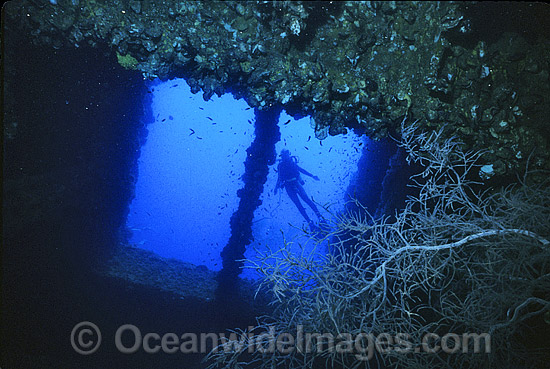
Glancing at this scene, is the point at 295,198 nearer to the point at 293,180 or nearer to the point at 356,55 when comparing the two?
the point at 293,180

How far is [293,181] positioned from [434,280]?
168 centimetres

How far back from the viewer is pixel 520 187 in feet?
6.72

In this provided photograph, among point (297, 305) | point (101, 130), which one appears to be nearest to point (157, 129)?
point (101, 130)

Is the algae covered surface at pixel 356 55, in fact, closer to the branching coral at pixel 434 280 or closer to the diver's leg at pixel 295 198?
the branching coral at pixel 434 280

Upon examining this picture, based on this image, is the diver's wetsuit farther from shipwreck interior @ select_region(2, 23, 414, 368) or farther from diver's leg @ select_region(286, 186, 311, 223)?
shipwreck interior @ select_region(2, 23, 414, 368)

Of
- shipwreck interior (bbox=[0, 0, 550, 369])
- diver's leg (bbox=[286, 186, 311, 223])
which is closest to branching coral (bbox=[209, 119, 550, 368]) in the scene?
shipwreck interior (bbox=[0, 0, 550, 369])

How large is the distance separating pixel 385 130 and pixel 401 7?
96 cm

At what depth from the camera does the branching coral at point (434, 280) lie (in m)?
1.83

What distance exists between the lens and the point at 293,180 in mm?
2941

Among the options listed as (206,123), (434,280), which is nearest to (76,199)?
(206,123)

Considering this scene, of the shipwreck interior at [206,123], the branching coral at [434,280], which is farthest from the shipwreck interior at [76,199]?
the branching coral at [434,280]

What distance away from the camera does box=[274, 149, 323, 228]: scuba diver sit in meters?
2.79

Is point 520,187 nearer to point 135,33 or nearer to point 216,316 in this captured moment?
point 216,316

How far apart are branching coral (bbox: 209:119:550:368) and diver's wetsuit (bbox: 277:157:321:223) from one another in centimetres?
69
